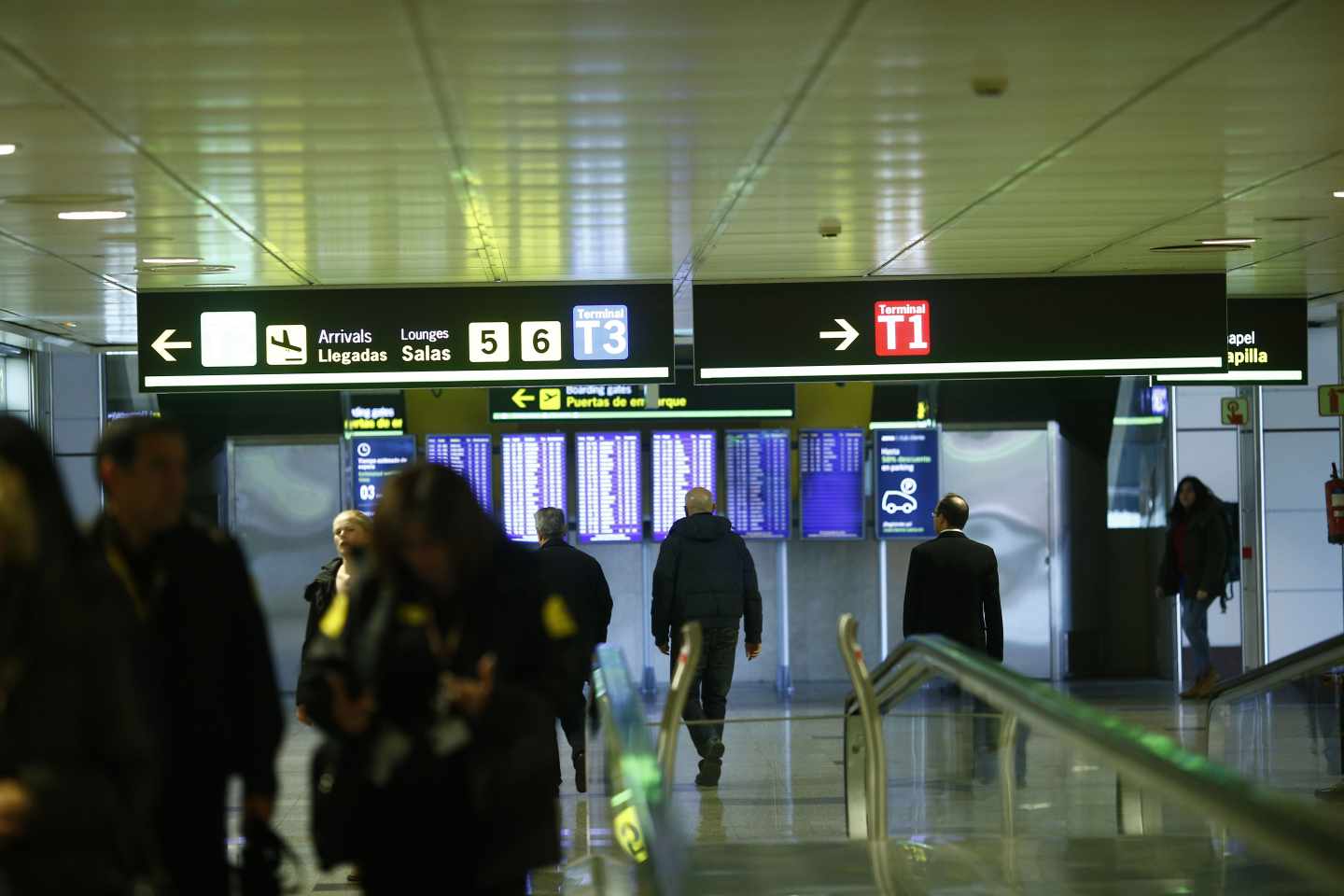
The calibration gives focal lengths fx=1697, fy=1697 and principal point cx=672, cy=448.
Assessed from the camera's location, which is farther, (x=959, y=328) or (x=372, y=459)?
(x=372, y=459)

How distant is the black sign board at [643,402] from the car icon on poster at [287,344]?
17.5 feet

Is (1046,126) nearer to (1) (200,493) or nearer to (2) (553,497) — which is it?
(2) (553,497)

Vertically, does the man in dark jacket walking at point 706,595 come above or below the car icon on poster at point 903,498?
below

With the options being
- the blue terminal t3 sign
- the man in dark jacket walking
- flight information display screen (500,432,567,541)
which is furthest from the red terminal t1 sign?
flight information display screen (500,432,567,541)

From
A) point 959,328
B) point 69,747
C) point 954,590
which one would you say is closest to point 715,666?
point 954,590

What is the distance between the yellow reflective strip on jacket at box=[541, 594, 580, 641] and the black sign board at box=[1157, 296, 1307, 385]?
826cm

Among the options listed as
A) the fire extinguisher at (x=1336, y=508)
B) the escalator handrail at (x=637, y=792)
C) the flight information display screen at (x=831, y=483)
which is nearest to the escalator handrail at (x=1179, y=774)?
the escalator handrail at (x=637, y=792)

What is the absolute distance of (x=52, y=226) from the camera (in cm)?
798

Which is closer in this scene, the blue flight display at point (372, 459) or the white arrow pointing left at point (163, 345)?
the white arrow pointing left at point (163, 345)

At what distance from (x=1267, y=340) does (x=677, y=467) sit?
20.9 ft

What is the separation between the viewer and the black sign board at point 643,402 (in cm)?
1541

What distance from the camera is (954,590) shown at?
946 cm

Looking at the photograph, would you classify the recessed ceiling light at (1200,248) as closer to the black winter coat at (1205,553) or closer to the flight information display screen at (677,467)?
the black winter coat at (1205,553)

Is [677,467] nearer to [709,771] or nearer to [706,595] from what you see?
[706,595]
